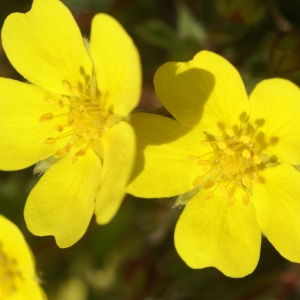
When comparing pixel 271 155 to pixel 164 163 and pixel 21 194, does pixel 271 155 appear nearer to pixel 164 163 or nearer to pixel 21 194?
pixel 164 163

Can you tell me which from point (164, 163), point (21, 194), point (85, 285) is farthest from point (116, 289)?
point (164, 163)

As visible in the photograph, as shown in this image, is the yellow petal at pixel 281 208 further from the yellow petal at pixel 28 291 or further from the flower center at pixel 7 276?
the flower center at pixel 7 276

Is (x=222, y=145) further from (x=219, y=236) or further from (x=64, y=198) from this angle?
(x=64, y=198)

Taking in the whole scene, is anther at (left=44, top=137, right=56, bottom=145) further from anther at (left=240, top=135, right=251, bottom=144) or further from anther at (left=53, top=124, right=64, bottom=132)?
anther at (left=240, top=135, right=251, bottom=144)

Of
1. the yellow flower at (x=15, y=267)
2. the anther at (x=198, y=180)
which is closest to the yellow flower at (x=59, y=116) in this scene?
the yellow flower at (x=15, y=267)

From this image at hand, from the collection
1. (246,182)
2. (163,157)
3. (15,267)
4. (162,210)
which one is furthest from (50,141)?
(162,210)
